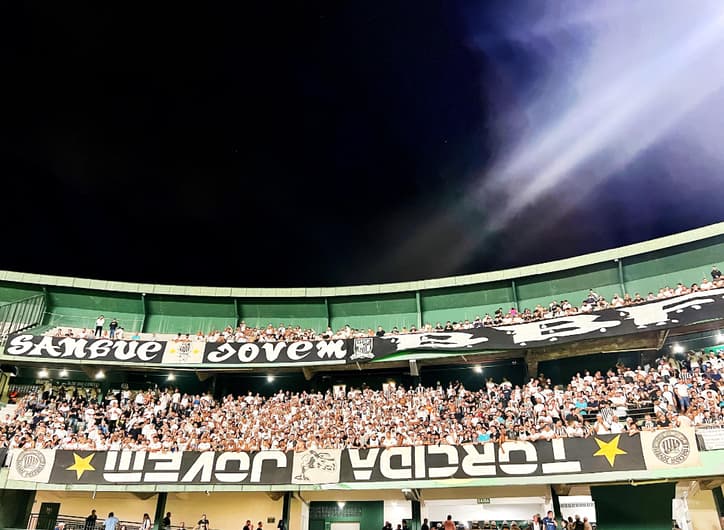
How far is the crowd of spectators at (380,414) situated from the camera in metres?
21.1

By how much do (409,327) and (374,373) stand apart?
3641mm

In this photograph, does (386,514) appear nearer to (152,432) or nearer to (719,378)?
(152,432)

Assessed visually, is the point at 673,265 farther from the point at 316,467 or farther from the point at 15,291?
the point at 15,291

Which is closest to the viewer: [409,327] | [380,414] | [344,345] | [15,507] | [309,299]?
[380,414]

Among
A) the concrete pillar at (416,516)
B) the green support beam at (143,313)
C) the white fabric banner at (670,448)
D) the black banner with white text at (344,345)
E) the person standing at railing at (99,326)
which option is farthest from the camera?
the green support beam at (143,313)

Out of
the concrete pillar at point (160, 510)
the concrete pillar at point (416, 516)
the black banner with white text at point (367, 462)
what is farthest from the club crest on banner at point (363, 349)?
the concrete pillar at point (160, 510)

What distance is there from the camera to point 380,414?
83.3ft

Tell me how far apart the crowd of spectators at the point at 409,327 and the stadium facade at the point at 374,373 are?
545 millimetres

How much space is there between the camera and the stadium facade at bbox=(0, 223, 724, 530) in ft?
67.5

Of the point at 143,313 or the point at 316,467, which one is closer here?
the point at 316,467

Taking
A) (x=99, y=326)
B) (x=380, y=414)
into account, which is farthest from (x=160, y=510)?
(x=99, y=326)

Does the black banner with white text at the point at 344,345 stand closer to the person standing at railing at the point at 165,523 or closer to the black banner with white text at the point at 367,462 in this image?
the black banner with white text at the point at 367,462

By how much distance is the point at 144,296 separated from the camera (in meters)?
33.0

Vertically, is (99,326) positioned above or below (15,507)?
above
